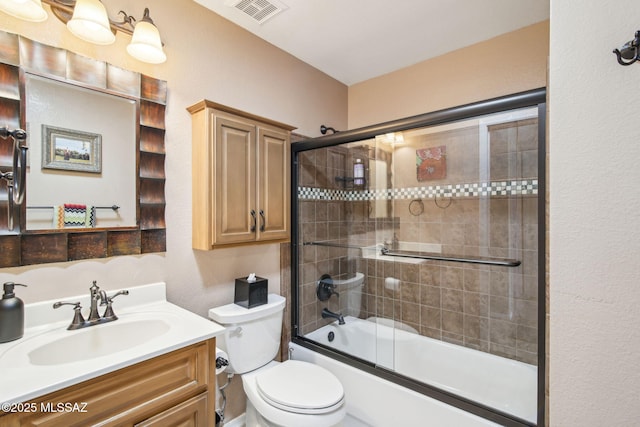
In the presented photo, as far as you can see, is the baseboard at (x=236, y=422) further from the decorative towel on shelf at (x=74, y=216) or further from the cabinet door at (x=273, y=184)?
the decorative towel on shelf at (x=74, y=216)

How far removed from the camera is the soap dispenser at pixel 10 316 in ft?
3.36

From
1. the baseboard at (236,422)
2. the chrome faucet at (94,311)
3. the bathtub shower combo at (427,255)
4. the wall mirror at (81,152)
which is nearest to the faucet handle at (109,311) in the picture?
the chrome faucet at (94,311)

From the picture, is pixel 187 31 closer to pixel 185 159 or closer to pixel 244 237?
pixel 185 159

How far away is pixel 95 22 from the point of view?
1.21 metres

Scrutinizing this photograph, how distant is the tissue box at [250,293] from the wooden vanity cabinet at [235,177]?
0.84 ft

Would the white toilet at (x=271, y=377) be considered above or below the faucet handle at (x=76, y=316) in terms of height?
below

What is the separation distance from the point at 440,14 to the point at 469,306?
1952mm

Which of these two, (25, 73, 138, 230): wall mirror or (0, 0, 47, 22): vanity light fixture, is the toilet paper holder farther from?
(0, 0, 47, 22): vanity light fixture

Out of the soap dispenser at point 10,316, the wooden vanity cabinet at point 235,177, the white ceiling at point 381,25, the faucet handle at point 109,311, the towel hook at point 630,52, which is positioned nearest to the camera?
the towel hook at point 630,52

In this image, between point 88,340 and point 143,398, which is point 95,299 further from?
point 143,398

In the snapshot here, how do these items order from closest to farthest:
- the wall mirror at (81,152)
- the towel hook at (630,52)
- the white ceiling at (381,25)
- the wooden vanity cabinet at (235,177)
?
the towel hook at (630,52), the wall mirror at (81,152), the wooden vanity cabinet at (235,177), the white ceiling at (381,25)

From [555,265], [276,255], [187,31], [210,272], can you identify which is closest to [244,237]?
[210,272]

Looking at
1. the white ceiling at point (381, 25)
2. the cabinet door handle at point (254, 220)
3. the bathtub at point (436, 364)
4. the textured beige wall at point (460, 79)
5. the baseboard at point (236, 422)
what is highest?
the white ceiling at point (381, 25)

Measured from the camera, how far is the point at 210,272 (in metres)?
1.79
